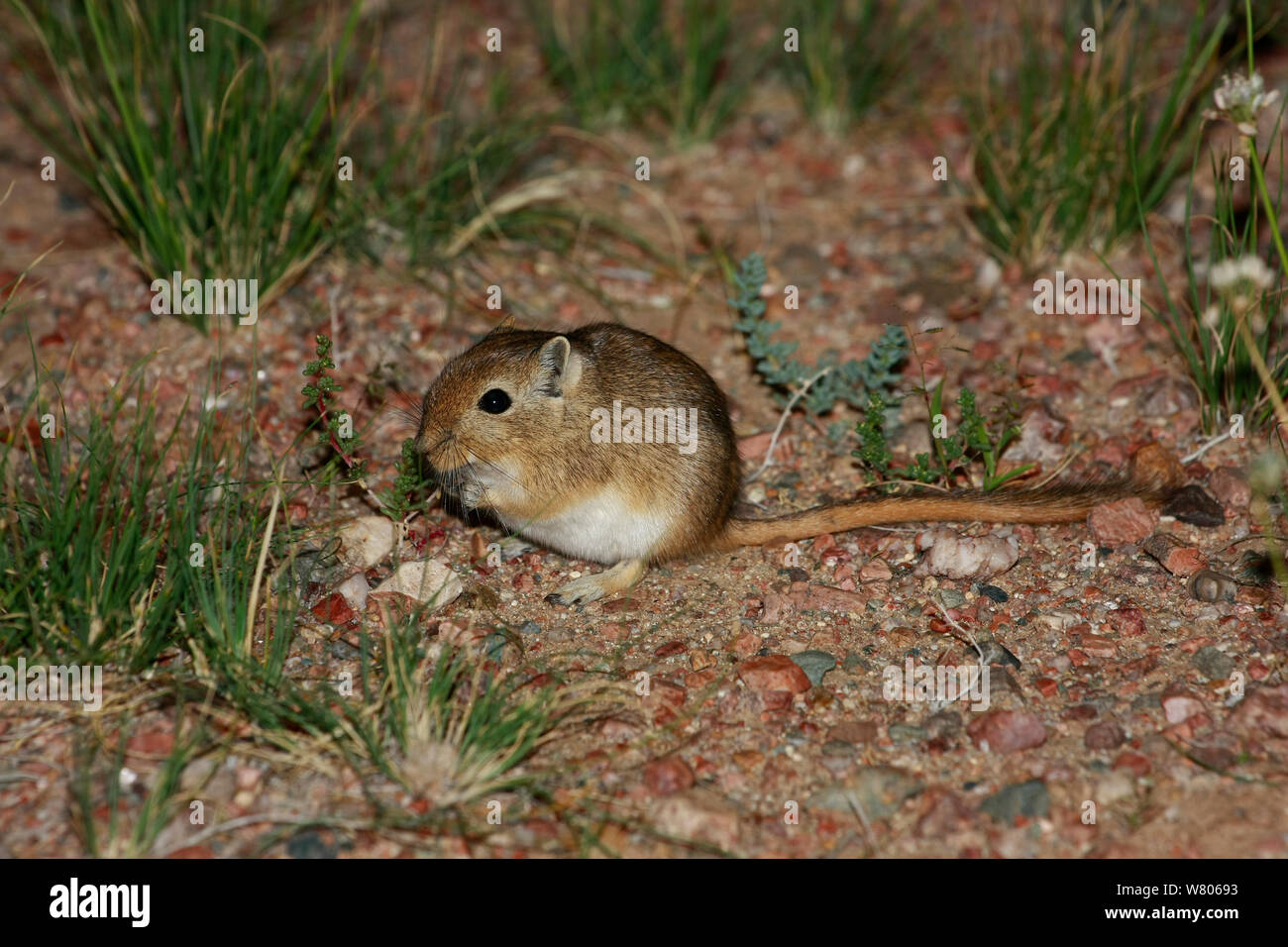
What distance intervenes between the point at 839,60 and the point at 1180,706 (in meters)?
4.67

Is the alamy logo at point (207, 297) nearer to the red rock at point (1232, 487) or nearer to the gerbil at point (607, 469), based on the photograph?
the gerbil at point (607, 469)

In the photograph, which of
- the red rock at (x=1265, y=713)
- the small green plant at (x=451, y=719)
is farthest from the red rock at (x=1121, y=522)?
the small green plant at (x=451, y=719)

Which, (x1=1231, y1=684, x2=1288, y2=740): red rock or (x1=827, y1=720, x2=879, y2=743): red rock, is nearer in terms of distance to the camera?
(x1=1231, y1=684, x2=1288, y2=740): red rock

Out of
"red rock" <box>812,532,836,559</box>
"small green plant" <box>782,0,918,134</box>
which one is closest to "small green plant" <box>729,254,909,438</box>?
"red rock" <box>812,532,836,559</box>

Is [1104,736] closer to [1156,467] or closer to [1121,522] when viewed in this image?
[1121,522]

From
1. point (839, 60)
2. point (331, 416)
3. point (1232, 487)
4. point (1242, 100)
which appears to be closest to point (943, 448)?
point (1232, 487)

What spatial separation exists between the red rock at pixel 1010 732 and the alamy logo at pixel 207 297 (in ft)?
11.9

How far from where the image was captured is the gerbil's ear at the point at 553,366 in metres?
4.59

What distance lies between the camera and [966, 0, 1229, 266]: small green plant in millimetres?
5789

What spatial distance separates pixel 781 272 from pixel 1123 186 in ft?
5.68

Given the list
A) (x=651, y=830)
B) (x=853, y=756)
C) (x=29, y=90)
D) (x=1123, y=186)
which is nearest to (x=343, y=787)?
(x=651, y=830)

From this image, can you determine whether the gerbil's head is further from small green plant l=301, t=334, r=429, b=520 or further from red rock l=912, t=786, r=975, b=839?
red rock l=912, t=786, r=975, b=839

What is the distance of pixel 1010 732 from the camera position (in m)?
3.89

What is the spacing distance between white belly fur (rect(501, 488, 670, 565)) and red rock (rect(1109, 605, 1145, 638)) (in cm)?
166
